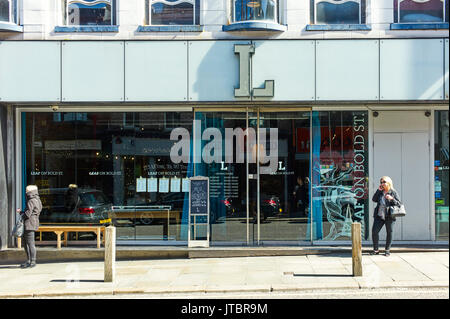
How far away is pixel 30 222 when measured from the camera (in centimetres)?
1130

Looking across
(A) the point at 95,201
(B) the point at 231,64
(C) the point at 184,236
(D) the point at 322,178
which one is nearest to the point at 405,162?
(D) the point at 322,178

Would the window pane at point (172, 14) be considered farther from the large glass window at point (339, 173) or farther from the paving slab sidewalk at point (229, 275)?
the paving slab sidewalk at point (229, 275)

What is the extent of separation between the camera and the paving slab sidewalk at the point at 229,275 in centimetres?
905

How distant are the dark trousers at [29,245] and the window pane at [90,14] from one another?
5.17 m

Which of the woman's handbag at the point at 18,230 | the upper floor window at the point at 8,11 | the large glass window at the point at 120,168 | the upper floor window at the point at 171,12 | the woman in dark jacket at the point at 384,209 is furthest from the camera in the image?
the large glass window at the point at 120,168

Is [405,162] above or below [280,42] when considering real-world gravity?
below

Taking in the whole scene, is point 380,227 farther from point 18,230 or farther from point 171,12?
point 18,230

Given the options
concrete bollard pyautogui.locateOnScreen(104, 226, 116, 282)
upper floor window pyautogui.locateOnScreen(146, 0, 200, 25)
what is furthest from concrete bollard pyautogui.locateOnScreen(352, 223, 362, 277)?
upper floor window pyautogui.locateOnScreen(146, 0, 200, 25)

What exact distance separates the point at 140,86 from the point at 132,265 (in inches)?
161

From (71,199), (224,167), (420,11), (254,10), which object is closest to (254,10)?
(254,10)

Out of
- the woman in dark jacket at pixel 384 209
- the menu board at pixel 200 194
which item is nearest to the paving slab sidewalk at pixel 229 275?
the woman in dark jacket at pixel 384 209

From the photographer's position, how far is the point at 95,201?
1301 centimetres

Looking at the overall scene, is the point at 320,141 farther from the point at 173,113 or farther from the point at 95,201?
the point at 95,201

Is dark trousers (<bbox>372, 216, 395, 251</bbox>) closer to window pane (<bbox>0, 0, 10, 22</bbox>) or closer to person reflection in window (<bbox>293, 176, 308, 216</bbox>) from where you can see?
person reflection in window (<bbox>293, 176, 308, 216</bbox>)
